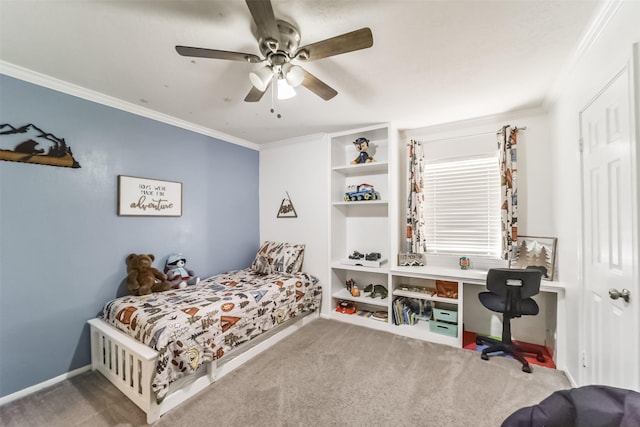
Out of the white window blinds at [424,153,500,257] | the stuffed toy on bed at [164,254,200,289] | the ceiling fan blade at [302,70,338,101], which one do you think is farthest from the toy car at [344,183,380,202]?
the stuffed toy on bed at [164,254,200,289]

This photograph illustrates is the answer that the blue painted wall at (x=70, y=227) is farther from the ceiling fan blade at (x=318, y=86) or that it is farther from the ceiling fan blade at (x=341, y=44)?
the ceiling fan blade at (x=341, y=44)

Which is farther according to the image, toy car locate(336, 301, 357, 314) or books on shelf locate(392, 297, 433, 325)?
toy car locate(336, 301, 357, 314)

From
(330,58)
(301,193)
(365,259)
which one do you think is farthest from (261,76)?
(365,259)

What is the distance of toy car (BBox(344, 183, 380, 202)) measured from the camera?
322 centimetres

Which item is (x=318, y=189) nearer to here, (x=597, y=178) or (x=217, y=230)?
(x=217, y=230)

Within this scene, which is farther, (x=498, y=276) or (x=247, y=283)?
(x=247, y=283)

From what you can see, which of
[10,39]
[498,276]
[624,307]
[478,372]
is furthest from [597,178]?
[10,39]

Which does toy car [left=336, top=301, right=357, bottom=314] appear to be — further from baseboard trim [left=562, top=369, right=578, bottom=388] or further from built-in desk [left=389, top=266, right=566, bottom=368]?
baseboard trim [left=562, top=369, right=578, bottom=388]

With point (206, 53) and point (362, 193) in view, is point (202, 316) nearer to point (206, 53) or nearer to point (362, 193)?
point (206, 53)

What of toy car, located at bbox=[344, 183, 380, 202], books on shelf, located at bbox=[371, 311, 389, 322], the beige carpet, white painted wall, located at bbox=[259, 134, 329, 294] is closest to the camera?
the beige carpet

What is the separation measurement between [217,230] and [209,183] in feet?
1.99

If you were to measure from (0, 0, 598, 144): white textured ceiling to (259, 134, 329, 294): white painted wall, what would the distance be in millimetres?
901

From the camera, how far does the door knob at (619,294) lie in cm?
126

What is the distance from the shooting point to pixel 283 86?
1.75 meters
